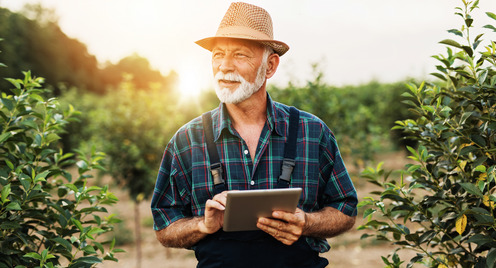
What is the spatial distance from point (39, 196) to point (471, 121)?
2359 millimetres

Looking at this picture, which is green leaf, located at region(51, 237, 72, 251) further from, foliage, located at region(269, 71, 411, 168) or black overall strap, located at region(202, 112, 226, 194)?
foliage, located at region(269, 71, 411, 168)

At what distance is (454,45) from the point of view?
2.52 metres

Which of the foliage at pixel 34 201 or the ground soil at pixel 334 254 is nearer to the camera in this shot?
the foliage at pixel 34 201

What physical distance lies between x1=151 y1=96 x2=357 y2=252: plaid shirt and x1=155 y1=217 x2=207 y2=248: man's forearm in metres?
0.04

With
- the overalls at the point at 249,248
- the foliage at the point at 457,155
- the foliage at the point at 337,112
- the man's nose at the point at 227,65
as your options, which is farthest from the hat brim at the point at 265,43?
the foliage at the point at 337,112

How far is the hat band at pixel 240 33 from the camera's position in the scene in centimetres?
229

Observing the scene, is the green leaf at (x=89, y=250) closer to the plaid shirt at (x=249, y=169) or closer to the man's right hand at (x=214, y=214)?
the plaid shirt at (x=249, y=169)

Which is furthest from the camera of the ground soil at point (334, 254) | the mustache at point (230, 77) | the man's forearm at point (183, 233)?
the ground soil at point (334, 254)

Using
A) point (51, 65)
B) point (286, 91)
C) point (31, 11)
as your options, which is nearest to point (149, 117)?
point (286, 91)

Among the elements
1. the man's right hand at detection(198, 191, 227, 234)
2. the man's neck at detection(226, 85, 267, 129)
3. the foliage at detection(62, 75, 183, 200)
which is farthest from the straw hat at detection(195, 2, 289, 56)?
the foliage at detection(62, 75, 183, 200)

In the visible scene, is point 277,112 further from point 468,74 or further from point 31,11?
point 31,11

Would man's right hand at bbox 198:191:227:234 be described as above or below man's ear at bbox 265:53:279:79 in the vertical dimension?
below

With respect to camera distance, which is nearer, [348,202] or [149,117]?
[348,202]

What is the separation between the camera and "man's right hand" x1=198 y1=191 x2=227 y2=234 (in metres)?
1.99
